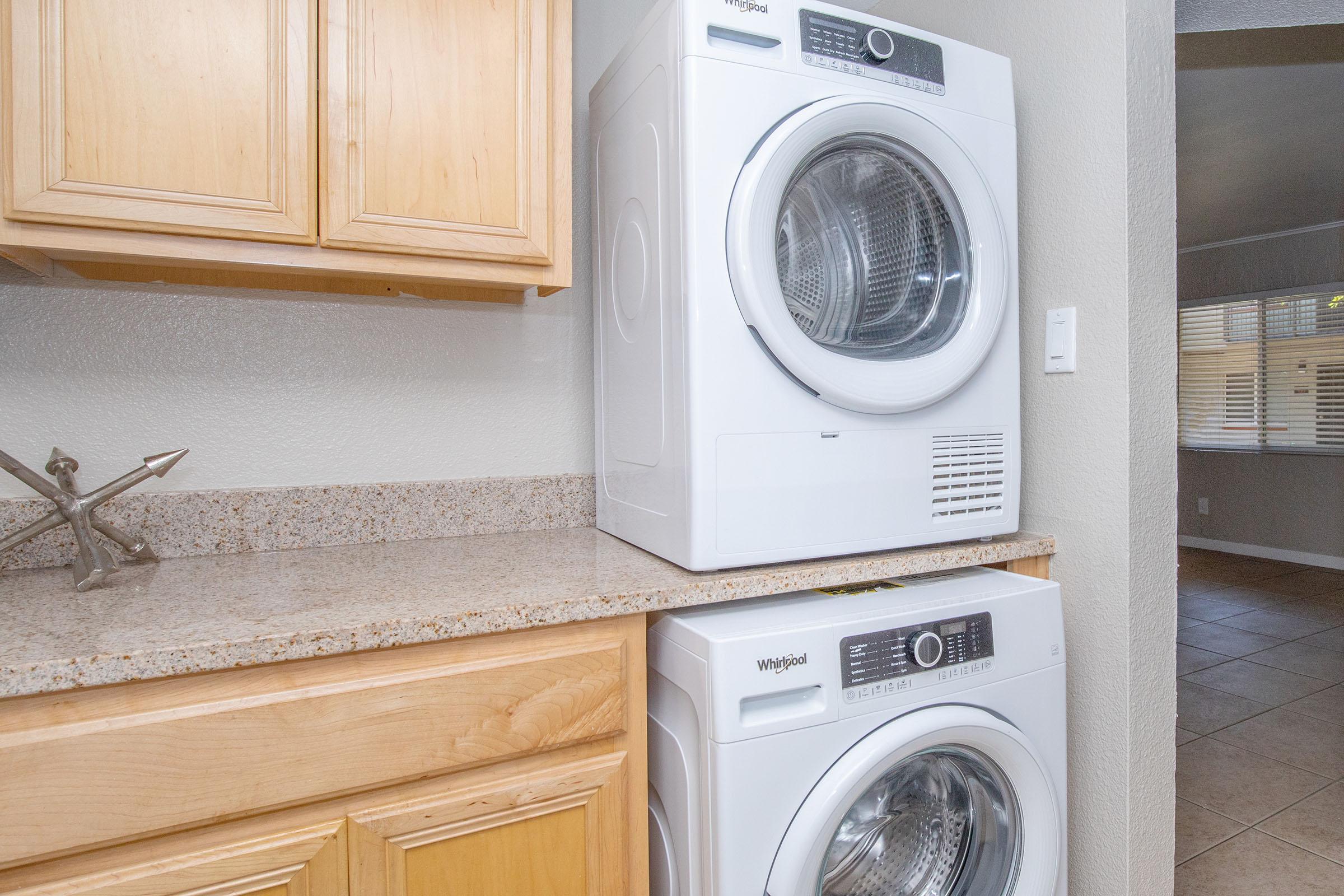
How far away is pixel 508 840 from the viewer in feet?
3.24

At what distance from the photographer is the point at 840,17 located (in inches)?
48.8

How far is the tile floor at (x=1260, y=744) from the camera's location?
189cm

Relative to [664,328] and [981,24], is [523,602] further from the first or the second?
[981,24]

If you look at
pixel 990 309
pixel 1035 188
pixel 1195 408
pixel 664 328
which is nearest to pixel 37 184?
pixel 664 328

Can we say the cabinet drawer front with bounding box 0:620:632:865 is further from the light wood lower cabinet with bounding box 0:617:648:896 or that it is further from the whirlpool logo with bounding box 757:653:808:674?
the whirlpool logo with bounding box 757:653:808:674

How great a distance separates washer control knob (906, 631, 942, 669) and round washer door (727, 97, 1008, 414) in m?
0.37

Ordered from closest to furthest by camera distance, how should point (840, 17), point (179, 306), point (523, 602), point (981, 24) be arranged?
point (523, 602), point (840, 17), point (179, 306), point (981, 24)

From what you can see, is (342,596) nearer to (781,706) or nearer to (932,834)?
(781,706)

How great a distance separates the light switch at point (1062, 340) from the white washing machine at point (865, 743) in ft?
1.43

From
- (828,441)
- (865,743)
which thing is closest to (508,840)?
(865,743)

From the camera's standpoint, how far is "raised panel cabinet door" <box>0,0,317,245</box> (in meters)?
0.98

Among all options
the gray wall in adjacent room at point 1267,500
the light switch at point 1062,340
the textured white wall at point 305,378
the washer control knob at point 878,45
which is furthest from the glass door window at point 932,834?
the gray wall in adjacent room at point 1267,500

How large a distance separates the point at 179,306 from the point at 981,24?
Answer: 5.83 ft

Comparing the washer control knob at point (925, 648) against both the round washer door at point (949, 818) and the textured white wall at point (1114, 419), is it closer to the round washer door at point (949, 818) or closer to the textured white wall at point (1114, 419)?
the round washer door at point (949, 818)
